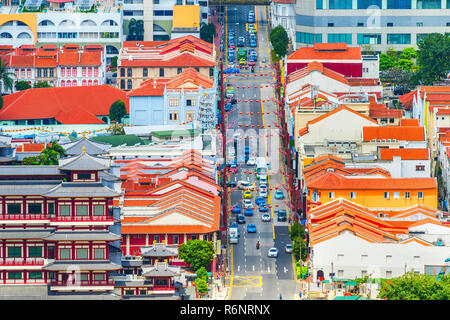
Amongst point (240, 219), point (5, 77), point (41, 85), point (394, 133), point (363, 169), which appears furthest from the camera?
point (41, 85)

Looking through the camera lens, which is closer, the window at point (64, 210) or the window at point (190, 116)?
the window at point (64, 210)

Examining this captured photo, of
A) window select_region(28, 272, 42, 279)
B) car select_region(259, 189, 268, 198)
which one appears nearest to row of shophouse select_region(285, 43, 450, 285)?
car select_region(259, 189, 268, 198)

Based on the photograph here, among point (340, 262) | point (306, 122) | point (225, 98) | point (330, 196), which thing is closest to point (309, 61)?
point (225, 98)

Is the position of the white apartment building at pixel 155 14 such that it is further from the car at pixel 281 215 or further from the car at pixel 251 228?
the car at pixel 251 228

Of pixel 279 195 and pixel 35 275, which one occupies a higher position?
pixel 279 195

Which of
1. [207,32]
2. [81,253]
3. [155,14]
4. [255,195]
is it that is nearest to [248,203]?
[255,195]

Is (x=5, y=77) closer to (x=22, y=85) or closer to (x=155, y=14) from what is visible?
(x=22, y=85)

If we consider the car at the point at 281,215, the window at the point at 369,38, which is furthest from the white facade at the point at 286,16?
the car at the point at 281,215
